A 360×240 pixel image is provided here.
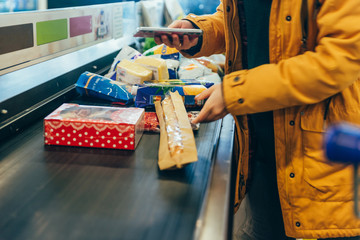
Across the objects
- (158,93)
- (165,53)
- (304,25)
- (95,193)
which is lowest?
(95,193)

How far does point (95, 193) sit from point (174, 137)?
281 mm

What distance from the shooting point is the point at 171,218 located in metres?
0.76

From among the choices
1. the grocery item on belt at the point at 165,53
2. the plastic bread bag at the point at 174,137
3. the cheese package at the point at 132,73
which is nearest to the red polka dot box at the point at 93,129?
the plastic bread bag at the point at 174,137

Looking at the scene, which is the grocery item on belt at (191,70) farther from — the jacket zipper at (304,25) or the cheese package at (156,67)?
the jacket zipper at (304,25)

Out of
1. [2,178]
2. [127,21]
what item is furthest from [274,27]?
[127,21]

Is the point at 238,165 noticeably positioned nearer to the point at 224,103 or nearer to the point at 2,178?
the point at 224,103

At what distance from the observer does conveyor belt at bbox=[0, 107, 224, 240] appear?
0.72 metres

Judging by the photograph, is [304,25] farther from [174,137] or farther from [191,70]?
[191,70]

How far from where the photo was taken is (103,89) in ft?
4.68

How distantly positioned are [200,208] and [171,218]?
8 centimetres

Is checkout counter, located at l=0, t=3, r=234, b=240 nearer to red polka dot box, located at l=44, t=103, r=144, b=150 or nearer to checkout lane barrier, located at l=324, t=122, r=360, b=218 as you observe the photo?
red polka dot box, located at l=44, t=103, r=144, b=150

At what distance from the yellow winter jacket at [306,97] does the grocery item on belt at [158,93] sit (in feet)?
0.71

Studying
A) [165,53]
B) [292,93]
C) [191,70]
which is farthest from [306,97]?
[165,53]

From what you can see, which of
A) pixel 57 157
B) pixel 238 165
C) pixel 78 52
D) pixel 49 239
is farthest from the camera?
pixel 78 52
